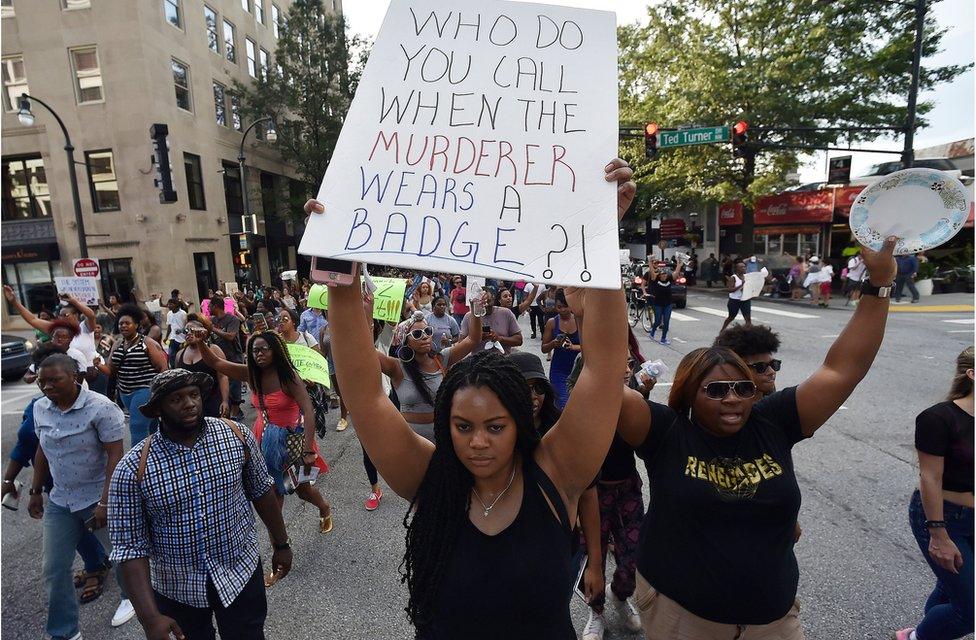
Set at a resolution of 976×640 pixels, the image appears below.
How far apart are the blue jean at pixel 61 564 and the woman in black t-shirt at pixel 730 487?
303 cm

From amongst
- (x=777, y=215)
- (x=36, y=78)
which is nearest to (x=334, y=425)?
(x=36, y=78)

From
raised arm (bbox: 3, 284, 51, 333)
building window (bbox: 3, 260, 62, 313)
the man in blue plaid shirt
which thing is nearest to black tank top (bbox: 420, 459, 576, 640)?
the man in blue plaid shirt

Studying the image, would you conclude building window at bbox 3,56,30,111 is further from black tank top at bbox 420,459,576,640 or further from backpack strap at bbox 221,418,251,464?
black tank top at bbox 420,459,576,640

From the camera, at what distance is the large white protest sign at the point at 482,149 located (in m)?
1.49

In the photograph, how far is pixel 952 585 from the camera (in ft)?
7.86

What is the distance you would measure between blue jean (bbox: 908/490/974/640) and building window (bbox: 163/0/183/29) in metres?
26.0

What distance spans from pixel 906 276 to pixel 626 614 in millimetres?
18200

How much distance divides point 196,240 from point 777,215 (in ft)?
83.5

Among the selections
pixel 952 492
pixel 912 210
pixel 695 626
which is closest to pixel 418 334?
pixel 695 626

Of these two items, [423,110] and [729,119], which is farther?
[729,119]

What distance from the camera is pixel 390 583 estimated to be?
3557mm

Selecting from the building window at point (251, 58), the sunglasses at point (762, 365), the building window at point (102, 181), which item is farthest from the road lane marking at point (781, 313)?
the building window at point (251, 58)

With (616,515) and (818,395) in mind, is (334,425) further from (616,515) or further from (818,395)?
(818,395)

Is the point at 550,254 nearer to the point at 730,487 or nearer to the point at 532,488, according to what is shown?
the point at 532,488
